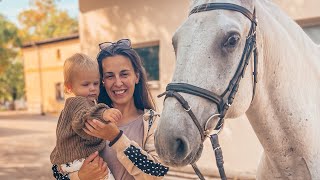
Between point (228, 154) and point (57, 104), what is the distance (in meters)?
20.6

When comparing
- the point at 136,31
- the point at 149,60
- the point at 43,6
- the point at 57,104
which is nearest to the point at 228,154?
the point at 149,60

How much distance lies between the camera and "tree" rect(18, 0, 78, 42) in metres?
29.8

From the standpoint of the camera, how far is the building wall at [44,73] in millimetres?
23750

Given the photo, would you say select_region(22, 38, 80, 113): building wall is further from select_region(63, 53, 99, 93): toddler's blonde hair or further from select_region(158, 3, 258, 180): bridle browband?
select_region(158, 3, 258, 180): bridle browband

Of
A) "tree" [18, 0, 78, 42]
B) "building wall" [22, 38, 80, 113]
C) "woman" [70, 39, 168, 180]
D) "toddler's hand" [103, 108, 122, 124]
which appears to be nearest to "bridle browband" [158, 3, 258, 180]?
"toddler's hand" [103, 108, 122, 124]

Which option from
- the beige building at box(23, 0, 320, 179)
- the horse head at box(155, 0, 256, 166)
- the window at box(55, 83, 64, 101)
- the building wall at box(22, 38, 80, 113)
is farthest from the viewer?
the window at box(55, 83, 64, 101)

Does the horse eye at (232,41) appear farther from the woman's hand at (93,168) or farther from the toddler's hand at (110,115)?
the woman's hand at (93,168)

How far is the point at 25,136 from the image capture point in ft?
40.5

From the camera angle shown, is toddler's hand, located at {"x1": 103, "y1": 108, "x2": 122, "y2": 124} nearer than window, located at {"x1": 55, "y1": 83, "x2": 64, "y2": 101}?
Yes

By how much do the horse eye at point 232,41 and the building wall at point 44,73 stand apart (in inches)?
881

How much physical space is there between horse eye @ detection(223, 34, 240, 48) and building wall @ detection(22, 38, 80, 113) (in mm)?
22383

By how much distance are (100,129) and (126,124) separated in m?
0.35

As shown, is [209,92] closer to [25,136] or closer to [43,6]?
[25,136]

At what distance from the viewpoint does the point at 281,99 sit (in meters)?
1.64
